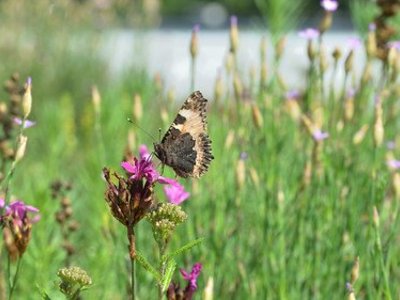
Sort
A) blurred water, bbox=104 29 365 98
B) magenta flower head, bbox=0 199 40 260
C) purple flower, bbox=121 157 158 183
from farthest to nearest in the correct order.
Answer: blurred water, bbox=104 29 365 98
magenta flower head, bbox=0 199 40 260
purple flower, bbox=121 157 158 183

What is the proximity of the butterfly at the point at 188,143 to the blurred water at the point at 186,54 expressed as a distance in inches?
146

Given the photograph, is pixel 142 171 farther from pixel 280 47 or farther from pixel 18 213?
pixel 280 47

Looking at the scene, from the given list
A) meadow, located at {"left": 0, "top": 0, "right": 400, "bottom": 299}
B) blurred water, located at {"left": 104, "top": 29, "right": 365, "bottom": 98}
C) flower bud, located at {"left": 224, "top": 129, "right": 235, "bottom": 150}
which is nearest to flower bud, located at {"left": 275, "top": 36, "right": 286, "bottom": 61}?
meadow, located at {"left": 0, "top": 0, "right": 400, "bottom": 299}

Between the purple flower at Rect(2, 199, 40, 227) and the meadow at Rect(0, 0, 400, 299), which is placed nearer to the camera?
the purple flower at Rect(2, 199, 40, 227)

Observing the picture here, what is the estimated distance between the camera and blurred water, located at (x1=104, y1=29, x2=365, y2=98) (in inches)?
275

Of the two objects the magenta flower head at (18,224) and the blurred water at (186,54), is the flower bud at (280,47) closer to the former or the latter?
the magenta flower head at (18,224)

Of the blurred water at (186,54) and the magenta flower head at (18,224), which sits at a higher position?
the blurred water at (186,54)

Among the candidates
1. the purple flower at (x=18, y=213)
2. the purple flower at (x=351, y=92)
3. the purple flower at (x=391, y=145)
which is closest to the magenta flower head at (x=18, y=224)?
the purple flower at (x=18, y=213)

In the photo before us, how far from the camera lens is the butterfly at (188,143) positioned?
5.71ft

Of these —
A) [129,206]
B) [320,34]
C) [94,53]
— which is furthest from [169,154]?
[94,53]

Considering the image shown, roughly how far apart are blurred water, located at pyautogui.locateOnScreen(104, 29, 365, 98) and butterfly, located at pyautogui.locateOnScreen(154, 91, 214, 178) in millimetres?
3701

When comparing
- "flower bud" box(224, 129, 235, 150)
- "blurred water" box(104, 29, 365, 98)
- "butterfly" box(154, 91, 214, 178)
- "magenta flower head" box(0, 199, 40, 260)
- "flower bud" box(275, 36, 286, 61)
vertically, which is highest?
"blurred water" box(104, 29, 365, 98)

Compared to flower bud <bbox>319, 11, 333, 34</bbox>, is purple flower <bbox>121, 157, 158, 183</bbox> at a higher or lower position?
lower

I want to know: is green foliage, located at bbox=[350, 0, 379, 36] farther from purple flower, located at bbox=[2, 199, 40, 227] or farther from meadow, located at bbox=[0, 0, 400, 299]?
purple flower, located at bbox=[2, 199, 40, 227]
